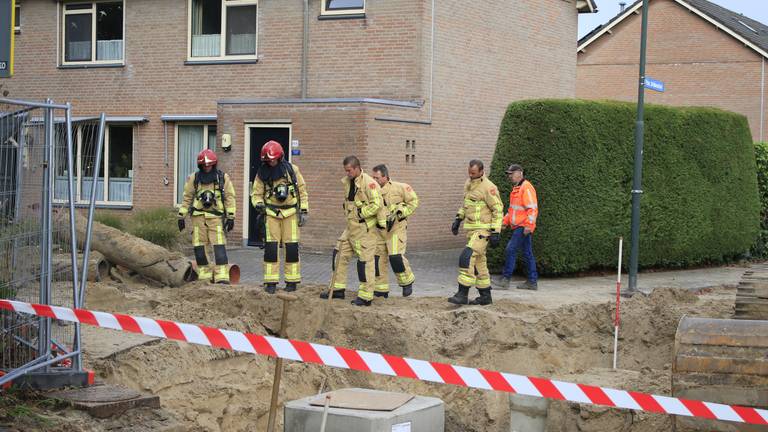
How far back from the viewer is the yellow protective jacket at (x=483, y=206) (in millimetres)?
12984

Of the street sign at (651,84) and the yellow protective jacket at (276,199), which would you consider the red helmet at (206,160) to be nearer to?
the yellow protective jacket at (276,199)

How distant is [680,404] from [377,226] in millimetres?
7302

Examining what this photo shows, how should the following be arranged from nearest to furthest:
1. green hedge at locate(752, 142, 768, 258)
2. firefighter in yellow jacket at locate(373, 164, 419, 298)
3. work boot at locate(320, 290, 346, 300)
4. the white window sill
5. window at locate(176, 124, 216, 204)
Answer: work boot at locate(320, 290, 346, 300)
firefighter in yellow jacket at locate(373, 164, 419, 298)
green hedge at locate(752, 142, 768, 258)
window at locate(176, 124, 216, 204)
the white window sill

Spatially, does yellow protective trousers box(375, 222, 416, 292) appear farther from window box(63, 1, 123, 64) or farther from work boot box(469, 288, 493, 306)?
window box(63, 1, 123, 64)

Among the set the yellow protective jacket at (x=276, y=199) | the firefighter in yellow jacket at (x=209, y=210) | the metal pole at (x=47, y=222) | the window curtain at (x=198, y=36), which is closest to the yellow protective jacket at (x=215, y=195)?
the firefighter in yellow jacket at (x=209, y=210)

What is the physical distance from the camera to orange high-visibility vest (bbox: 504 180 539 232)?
568 inches

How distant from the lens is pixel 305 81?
810 inches

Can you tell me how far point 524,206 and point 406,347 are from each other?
4.05 m

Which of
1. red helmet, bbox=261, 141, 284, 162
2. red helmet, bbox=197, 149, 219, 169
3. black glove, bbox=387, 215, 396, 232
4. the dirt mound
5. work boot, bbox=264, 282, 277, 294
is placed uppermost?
red helmet, bbox=261, 141, 284, 162

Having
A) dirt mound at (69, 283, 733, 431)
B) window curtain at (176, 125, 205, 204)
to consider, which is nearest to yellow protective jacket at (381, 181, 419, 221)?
dirt mound at (69, 283, 733, 431)

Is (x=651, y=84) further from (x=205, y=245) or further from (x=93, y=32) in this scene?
(x=93, y=32)

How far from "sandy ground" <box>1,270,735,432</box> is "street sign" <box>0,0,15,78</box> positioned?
253 cm

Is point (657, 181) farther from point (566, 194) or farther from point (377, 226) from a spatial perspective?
point (377, 226)

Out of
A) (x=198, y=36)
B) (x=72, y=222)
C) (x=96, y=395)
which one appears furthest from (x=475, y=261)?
(x=198, y=36)
